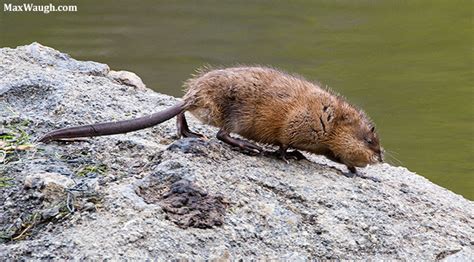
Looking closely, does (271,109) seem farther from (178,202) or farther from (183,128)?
(178,202)

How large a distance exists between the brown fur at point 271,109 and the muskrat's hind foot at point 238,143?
0.03 m

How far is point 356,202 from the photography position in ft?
14.1

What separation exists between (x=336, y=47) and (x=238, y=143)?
277 inches

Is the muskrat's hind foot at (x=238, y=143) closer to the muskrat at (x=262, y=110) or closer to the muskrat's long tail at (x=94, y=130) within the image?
the muskrat at (x=262, y=110)

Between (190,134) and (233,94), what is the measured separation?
10.7 inches

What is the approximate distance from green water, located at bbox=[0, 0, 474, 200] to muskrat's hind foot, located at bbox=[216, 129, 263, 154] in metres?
3.48

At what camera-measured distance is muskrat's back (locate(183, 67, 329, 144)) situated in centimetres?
452

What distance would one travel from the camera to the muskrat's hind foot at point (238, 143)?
4445mm

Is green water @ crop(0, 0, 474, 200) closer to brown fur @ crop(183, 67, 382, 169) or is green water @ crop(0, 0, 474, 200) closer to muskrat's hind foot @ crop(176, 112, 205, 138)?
brown fur @ crop(183, 67, 382, 169)

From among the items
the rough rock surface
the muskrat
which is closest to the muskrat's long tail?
the rough rock surface

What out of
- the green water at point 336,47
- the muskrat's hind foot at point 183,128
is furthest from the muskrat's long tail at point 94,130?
the green water at point 336,47

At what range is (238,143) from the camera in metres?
4.45

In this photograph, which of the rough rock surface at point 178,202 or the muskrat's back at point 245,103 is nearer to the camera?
the rough rock surface at point 178,202

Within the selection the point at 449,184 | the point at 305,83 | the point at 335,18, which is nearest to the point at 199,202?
the point at 305,83
